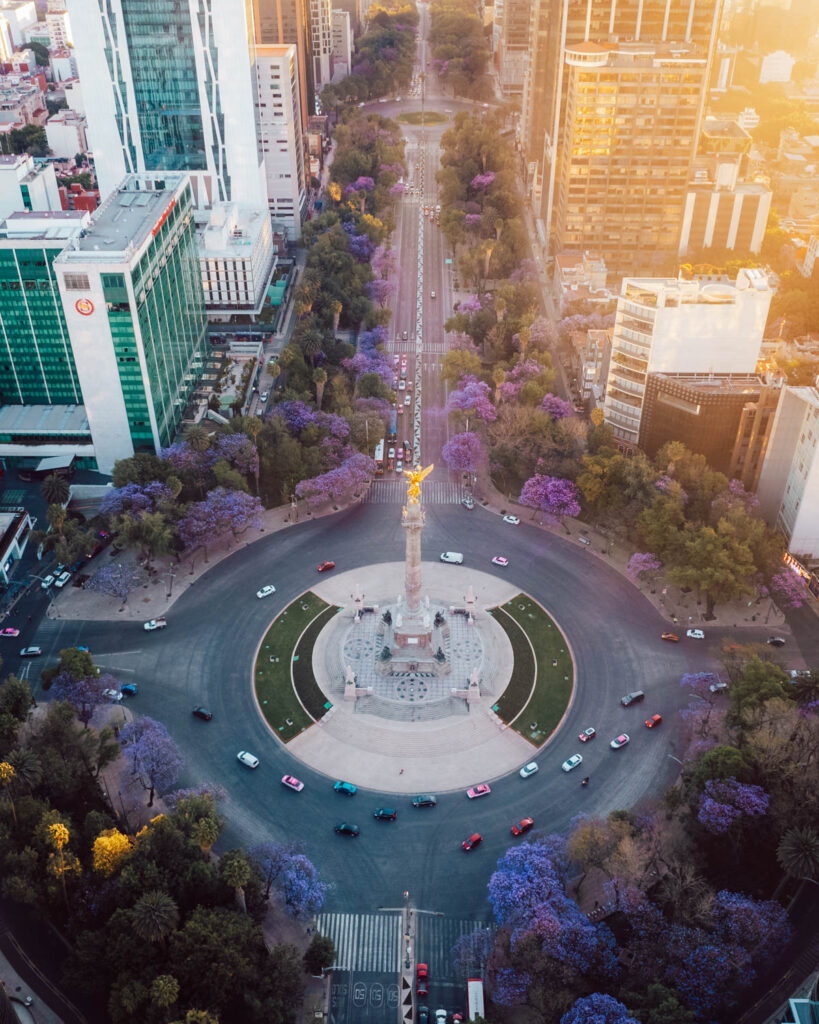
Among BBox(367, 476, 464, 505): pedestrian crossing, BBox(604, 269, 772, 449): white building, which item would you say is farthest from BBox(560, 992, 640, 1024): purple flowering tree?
BBox(604, 269, 772, 449): white building

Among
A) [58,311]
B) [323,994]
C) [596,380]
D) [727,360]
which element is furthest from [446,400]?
[323,994]

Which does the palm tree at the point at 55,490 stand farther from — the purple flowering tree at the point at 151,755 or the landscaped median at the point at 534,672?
the landscaped median at the point at 534,672

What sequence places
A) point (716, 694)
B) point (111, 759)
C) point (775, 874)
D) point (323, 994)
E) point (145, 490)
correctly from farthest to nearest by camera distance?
point (145, 490) < point (716, 694) < point (111, 759) < point (775, 874) < point (323, 994)

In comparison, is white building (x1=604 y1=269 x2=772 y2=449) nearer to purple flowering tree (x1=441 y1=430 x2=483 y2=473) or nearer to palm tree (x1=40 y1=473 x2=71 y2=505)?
purple flowering tree (x1=441 y1=430 x2=483 y2=473)

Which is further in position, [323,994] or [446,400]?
[446,400]

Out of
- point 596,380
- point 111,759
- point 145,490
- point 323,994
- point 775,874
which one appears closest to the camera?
point 323,994

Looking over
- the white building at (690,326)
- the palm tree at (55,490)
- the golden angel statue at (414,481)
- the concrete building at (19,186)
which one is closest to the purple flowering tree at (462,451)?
the white building at (690,326)

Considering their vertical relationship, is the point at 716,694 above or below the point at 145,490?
below

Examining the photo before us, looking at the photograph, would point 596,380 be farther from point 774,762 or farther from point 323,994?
point 323,994
